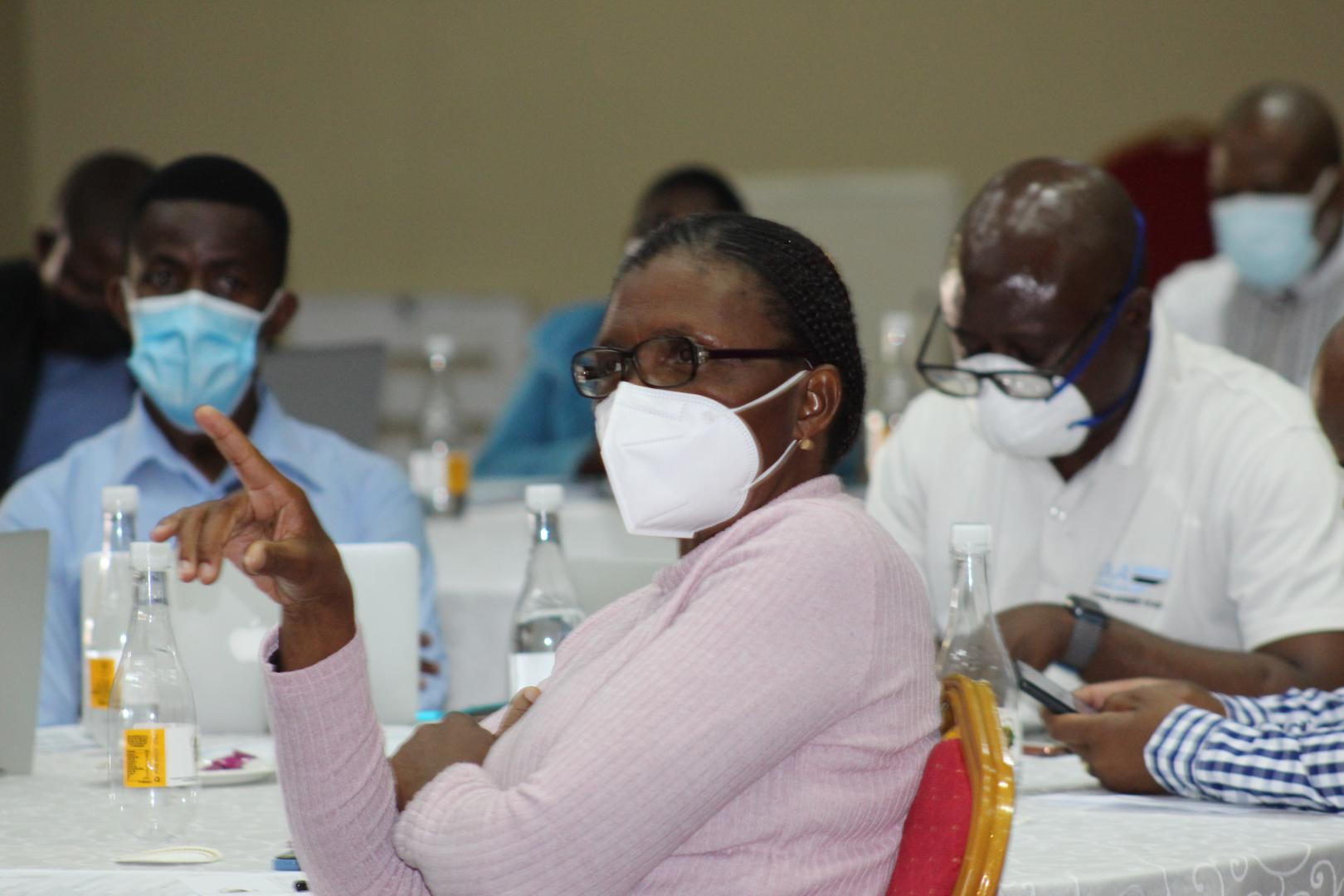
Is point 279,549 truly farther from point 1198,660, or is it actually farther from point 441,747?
point 1198,660

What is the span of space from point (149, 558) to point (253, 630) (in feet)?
1.46

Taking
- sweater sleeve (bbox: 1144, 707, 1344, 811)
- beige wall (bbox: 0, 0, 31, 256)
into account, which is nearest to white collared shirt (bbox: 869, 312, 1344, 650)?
sweater sleeve (bbox: 1144, 707, 1344, 811)

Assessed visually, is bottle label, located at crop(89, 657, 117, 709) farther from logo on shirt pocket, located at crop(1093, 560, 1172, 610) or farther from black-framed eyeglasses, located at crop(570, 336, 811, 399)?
logo on shirt pocket, located at crop(1093, 560, 1172, 610)

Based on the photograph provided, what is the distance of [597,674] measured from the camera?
3.99 feet

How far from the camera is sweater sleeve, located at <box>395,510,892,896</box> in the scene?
3.57ft

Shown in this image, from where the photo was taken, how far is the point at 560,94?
23.0ft

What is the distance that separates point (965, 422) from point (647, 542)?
0.78m

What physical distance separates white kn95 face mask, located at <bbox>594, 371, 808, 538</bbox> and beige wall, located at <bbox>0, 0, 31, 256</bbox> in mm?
6870

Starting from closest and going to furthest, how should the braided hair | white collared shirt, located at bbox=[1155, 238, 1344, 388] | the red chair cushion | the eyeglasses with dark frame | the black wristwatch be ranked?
the red chair cushion < the braided hair < the black wristwatch < the eyeglasses with dark frame < white collared shirt, located at bbox=[1155, 238, 1344, 388]

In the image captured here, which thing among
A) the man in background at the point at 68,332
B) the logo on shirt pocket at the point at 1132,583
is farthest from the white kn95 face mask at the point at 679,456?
the man in background at the point at 68,332

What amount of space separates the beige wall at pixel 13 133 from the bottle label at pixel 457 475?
4.48 m

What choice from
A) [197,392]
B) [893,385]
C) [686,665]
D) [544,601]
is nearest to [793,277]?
[686,665]

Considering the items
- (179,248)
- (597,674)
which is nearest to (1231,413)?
(597,674)

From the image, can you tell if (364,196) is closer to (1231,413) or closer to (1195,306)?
(1195,306)
